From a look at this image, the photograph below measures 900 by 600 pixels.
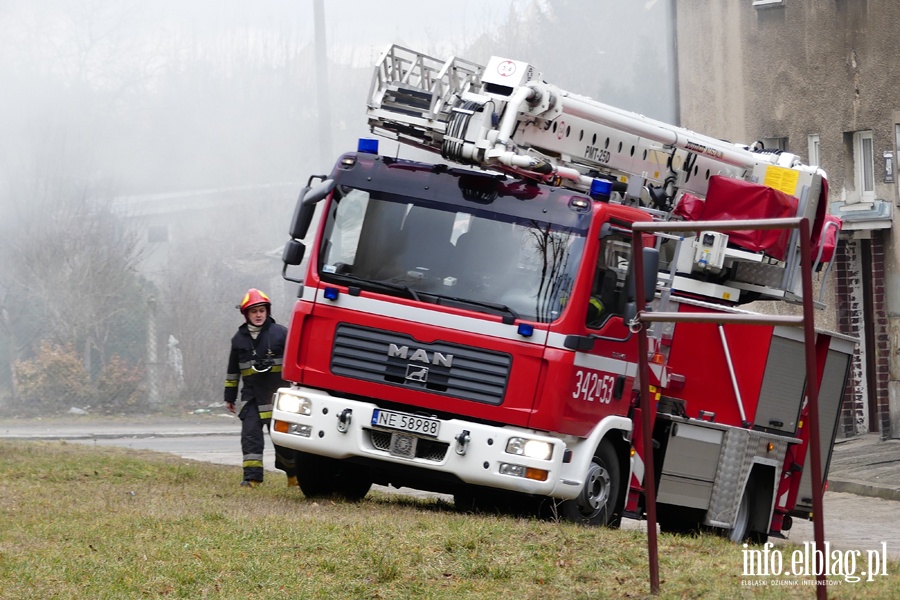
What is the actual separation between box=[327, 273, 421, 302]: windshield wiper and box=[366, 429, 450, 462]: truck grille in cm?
92

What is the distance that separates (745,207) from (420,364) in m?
3.21

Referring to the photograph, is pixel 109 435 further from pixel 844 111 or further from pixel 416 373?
pixel 416 373

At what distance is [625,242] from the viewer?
9188mm

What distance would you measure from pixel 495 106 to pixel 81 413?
16.3m

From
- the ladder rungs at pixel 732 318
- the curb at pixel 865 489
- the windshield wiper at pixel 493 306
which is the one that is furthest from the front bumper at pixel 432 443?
the curb at pixel 865 489

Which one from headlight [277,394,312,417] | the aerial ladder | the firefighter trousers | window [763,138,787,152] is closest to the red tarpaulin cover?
the aerial ladder

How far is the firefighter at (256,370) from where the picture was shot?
36.9 ft

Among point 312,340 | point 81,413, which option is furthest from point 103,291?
point 312,340

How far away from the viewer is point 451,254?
9.09 m

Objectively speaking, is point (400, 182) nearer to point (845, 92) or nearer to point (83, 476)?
point (83, 476)

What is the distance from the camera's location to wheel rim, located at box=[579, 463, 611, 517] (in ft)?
29.9

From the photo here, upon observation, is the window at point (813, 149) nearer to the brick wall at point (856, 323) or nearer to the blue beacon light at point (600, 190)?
the brick wall at point (856, 323)

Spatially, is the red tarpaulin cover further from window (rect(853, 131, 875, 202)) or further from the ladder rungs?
window (rect(853, 131, 875, 202))

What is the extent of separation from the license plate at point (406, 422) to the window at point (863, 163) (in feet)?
38.1
